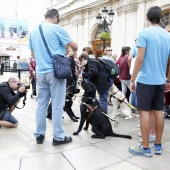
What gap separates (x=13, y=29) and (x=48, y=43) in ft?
142

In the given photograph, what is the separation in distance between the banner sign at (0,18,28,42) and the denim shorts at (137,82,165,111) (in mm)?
42655

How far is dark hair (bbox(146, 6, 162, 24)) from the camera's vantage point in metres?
2.89

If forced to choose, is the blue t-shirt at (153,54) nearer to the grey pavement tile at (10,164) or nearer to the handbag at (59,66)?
the handbag at (59,66)

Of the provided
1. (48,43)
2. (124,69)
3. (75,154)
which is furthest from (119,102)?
(48,43)

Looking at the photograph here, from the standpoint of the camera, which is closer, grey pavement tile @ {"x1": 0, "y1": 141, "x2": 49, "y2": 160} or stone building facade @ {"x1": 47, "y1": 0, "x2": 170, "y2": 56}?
grey pavement tile @ {"x1": 0, "y1": 141, "x2": 49, "y2": 160}

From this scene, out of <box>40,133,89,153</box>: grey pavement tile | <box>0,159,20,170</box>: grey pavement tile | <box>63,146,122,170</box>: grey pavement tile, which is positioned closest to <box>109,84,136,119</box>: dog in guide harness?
<box>40,133,89,153</box>: grey pavement tile

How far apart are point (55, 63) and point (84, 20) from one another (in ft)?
55.9

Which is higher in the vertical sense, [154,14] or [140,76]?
[154,14]

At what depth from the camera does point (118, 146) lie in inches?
133

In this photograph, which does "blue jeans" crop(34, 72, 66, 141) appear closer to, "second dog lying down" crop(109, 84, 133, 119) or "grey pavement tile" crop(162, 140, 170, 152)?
"grey pavement tile" crop(162, 140, 170, 152)

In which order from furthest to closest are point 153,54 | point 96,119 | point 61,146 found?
point 96,119, point 61,146, point 153,54

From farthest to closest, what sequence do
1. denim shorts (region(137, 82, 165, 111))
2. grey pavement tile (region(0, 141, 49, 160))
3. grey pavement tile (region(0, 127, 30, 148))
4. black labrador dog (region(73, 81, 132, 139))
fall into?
black labrador dog (region(73, 81, 132, 139)) → grey pavement tile (region(0, 127, 30, 148)) → grey pavement tile (region(0, 141, 49, 160)) → denim shorts (region(137, 82, 165, 111))

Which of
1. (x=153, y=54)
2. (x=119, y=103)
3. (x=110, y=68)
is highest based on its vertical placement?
(x=153, y=54)

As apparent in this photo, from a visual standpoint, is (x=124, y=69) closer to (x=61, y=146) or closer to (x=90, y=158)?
(x=61, y=146)
